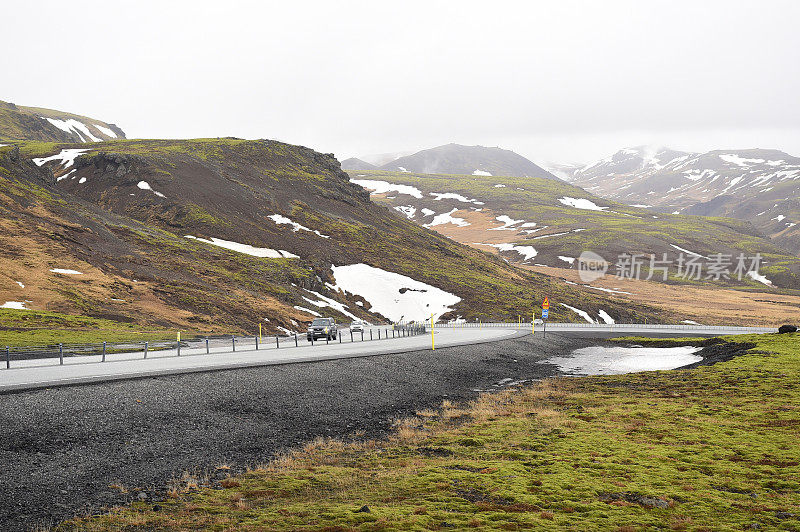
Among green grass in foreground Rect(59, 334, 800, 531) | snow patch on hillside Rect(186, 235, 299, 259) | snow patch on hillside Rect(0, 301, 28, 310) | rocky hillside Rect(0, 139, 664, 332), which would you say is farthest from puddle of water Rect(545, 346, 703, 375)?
snow patch on hillside Rect(186, 235, 299, 259)

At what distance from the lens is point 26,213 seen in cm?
7512

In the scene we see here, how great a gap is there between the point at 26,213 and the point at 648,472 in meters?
81.5

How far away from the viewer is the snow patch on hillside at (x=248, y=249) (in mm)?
102812

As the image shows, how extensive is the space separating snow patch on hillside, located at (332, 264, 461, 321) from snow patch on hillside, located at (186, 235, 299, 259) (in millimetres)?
10169

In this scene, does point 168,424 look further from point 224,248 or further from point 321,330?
point 224,248

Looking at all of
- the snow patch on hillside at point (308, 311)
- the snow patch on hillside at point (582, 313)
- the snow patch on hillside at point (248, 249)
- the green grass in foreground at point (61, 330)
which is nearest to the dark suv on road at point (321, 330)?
the green grass in foreground at point (61, 330)

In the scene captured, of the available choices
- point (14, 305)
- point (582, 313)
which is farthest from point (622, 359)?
point (582, 313)

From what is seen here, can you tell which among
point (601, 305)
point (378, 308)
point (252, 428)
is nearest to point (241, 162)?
point (378, 308)

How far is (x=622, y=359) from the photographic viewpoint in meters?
56.2

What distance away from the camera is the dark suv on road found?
5612 cm

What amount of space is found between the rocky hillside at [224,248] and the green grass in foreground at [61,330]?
3.30 m

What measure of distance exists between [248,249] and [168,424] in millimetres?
84992

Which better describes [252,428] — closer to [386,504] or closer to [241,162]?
[386,504]

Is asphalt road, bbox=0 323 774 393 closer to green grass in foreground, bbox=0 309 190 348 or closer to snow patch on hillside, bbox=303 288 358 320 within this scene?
green grass in foreground, bbox=0 309 190 348
